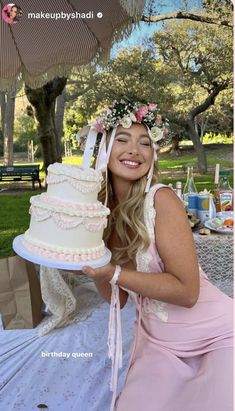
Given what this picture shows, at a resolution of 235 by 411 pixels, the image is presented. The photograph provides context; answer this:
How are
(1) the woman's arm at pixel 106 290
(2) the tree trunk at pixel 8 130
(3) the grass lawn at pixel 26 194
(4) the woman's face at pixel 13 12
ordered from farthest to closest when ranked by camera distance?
(3) the grass lawn at pixel 26 194, (2) the tree trunk at pixel 8 130, (4) the woman's face at pixel 13 12, (1) the woman's arm at pixel 106 290

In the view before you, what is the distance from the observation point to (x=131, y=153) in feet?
2.58

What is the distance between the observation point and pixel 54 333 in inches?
58.4

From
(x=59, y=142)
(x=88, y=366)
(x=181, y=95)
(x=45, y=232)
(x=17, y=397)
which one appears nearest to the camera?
(x=45, y=232)

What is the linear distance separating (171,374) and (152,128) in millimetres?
419

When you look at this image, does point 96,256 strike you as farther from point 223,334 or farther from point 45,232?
point 223,334

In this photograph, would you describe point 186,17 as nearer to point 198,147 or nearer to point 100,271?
point 198,147

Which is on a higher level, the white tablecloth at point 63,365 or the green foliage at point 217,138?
the green foliage at point 217,138

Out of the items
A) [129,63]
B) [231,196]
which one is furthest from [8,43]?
[231,196]

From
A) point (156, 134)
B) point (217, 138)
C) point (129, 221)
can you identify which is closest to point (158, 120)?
point (156, 134)

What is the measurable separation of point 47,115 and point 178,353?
1.41 m

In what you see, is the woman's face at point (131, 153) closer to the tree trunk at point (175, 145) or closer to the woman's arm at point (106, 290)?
the woman's arm at point (106, 290)

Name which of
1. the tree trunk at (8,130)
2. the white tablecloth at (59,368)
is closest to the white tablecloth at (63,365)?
the white tablecloth at (59,368)

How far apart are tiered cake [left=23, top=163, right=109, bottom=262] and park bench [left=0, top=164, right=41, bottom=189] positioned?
1.49m

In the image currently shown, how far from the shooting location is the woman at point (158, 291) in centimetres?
68
